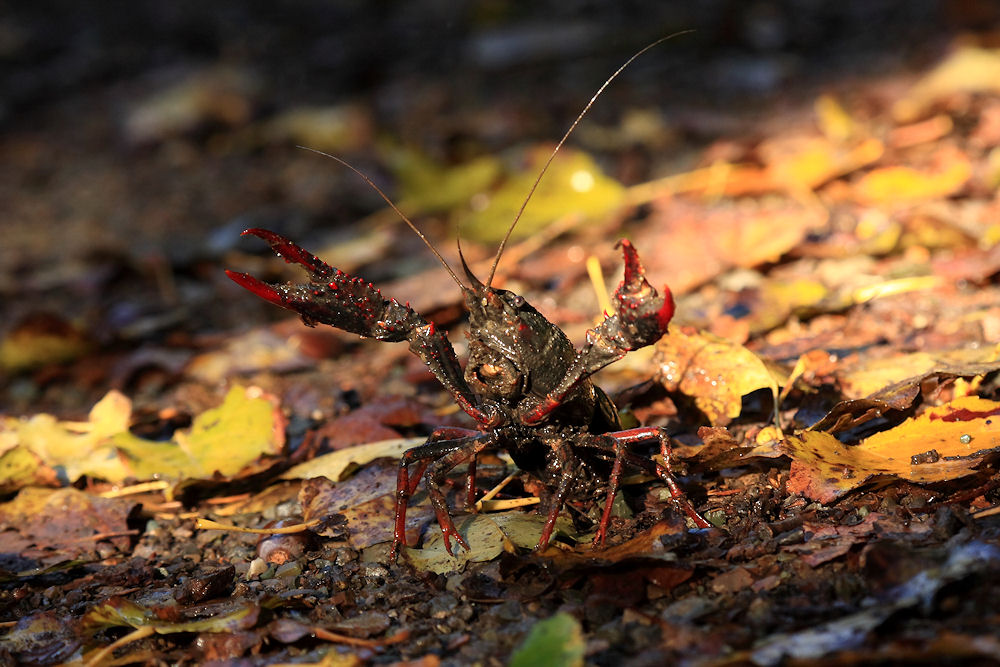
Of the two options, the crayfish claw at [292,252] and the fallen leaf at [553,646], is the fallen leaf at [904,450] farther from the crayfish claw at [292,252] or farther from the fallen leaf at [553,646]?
the crayfish claw at [292,252]

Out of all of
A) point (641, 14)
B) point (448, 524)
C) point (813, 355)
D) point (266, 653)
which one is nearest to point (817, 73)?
point (641, 14)

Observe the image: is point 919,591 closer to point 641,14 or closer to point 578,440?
point 578,440

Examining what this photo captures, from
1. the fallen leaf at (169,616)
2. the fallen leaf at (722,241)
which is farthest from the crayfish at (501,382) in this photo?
the fallen leaf at (722,241)

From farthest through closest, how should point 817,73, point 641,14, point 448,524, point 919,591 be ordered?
point 641,14 < point 817,73 < point 448,524 < point 919,591

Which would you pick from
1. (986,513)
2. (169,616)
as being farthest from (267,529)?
(986,513)

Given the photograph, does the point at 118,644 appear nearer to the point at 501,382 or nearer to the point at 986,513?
the point at 501,382

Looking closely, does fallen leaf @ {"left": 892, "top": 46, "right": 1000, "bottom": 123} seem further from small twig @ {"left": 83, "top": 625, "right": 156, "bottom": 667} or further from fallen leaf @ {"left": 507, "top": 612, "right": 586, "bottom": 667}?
small twig @ {"left": 83, "top": 625, "right": 156, "bottom": 667}

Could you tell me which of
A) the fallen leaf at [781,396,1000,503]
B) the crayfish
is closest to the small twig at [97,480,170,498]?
the crayfish
